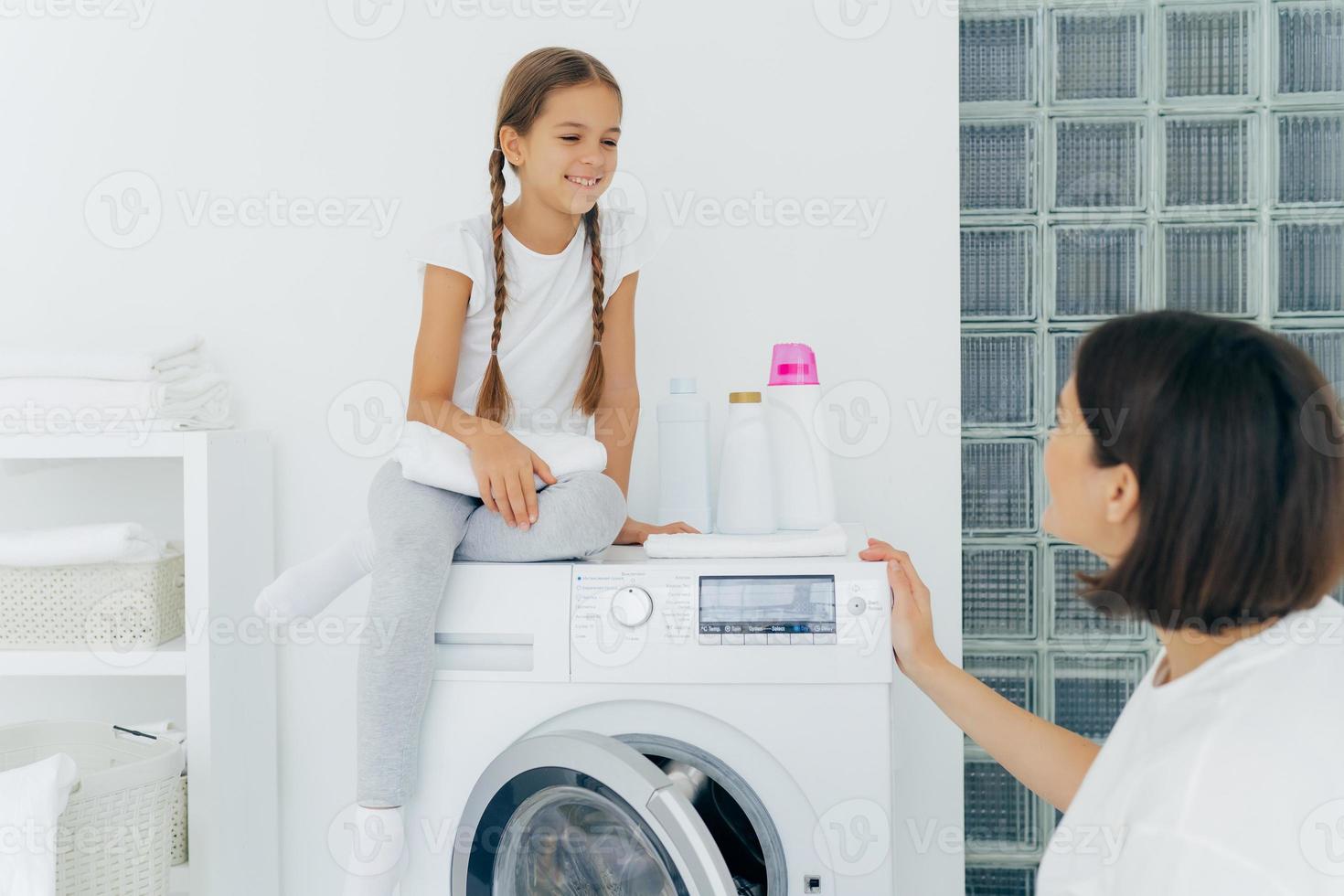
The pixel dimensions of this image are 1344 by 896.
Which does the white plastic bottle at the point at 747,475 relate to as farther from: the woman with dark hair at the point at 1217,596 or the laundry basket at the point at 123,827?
the laundry basket at the point at 123,827

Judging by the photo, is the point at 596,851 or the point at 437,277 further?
the point at 437,277

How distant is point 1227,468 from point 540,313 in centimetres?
94

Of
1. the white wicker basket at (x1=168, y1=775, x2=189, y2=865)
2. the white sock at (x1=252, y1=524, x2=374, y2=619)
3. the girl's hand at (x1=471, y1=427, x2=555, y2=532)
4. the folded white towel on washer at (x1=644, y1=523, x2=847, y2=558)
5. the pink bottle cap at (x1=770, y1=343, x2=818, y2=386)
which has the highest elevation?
the pink bottle cap at (x1=770, y1=343, x2=818, y2=386)

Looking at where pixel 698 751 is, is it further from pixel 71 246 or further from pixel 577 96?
pixel 71 246

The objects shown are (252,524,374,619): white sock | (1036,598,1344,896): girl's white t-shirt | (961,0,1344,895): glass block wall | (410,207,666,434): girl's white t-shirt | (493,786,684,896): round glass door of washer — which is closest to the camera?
(1036,598,1344,896): girl's white t-shirt

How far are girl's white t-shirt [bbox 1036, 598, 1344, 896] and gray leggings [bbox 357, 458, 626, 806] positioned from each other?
0.65 meters

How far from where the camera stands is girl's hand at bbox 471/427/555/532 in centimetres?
120

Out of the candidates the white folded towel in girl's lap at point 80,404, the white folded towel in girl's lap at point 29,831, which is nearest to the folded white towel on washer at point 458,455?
the white folded towel in girl's lap at point 80,404

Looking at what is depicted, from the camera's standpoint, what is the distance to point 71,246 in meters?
1.76

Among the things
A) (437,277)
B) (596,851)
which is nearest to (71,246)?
(437,277)

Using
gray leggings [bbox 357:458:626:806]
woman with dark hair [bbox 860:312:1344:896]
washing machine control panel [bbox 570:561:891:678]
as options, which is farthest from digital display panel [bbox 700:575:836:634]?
woman with dark hair [bbox 860:312:1344:896]

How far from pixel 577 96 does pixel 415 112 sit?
1.55 ft

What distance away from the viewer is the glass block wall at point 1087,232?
1655mm

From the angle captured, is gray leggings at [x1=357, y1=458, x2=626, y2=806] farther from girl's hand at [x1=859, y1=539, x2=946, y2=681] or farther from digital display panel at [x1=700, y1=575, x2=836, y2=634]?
girl's hand at [x1=859, y1=539, x2=946, y2=681]
